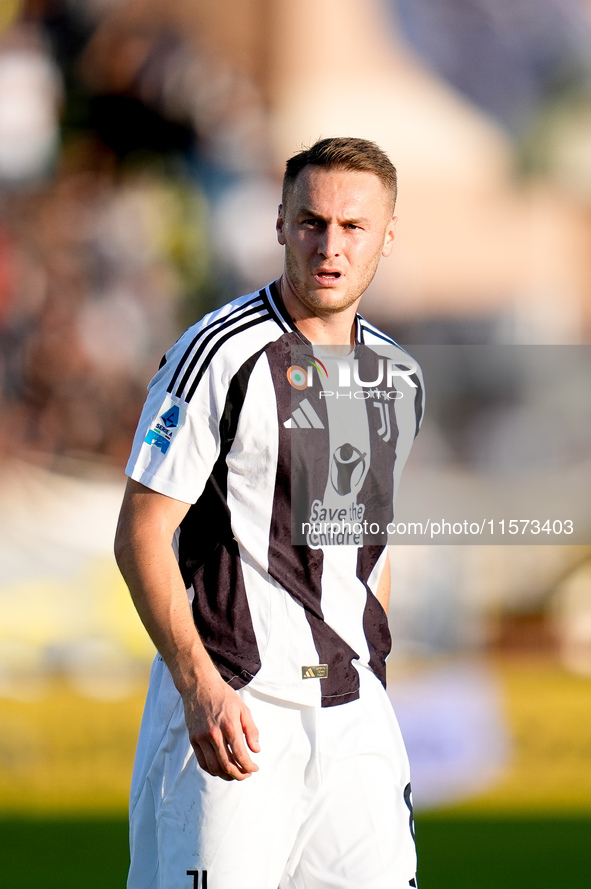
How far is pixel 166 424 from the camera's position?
6.28 feet

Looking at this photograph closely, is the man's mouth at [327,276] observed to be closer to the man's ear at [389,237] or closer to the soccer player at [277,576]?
the soccer player at [277,576]

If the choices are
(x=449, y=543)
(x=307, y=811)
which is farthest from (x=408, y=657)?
(x=307, y=811)

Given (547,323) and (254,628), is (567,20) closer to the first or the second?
(547,323)

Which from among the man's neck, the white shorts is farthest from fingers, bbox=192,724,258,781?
the man's neck

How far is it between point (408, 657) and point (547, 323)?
80.6 inches

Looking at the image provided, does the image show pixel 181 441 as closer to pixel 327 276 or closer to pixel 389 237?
pixel 327 276

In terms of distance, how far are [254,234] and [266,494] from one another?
464 centimetres

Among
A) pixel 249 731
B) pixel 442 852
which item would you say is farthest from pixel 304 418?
pixel 442 852

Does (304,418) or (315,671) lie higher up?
(304,418)

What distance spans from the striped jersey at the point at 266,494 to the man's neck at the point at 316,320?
0.02 m

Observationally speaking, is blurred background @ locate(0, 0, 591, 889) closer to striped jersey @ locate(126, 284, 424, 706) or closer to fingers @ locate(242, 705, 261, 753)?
striped jersey @ locate(126, 284, 424, 706)

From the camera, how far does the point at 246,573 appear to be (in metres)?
1.97

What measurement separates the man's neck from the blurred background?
377cm

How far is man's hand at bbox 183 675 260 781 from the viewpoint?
5.71 feet
